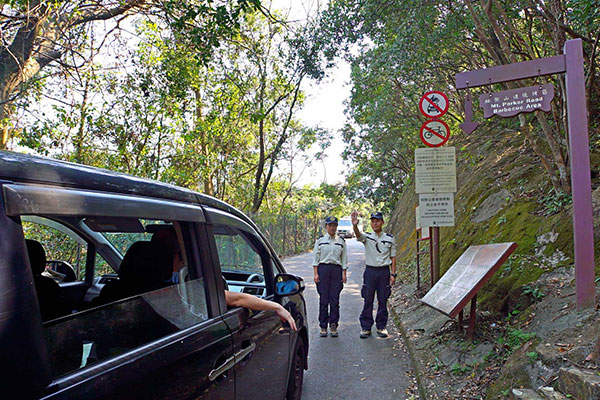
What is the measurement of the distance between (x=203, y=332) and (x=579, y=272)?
12.4 feet

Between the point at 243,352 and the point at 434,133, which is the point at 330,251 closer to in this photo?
the point at 434,133

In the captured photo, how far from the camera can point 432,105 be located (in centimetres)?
671

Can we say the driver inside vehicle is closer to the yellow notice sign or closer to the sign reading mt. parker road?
the sign reading mt. parker road

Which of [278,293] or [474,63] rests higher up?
[474,63]

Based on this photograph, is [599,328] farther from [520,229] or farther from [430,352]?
[520,229]

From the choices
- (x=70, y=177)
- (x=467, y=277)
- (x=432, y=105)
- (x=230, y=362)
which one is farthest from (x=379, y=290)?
(x=70, y=177)

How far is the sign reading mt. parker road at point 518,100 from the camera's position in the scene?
508cm

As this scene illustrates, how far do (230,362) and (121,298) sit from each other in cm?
72

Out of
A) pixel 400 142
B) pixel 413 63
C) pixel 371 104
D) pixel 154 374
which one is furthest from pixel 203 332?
pixel 400 142

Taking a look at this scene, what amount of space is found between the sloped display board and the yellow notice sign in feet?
4.62

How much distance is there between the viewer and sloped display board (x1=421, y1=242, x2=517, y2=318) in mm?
4363

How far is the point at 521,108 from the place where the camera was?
17.0ft

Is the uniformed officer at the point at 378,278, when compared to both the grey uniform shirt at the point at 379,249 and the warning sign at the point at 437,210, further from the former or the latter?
the warning sign at the point at 437,210

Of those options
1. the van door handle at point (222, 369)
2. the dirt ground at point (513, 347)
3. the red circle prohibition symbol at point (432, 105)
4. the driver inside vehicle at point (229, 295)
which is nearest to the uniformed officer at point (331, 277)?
the dirt ground at point (513, 347)
